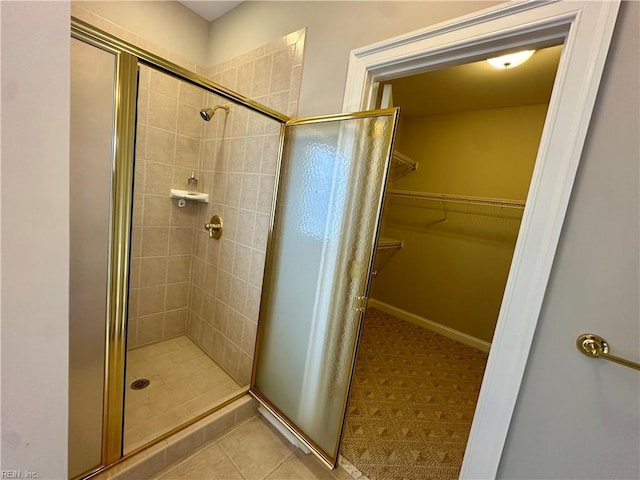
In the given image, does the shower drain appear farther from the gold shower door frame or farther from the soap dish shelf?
the soap dish shelf

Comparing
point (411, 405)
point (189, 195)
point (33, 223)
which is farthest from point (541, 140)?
point (189, 195)

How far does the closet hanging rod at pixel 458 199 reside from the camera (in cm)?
240

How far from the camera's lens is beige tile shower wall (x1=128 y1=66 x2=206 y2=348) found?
74.4 inches

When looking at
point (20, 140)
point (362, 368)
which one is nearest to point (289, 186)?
point (20, 140)

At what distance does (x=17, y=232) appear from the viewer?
1.45ft

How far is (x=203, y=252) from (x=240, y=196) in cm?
67

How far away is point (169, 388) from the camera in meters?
1.75

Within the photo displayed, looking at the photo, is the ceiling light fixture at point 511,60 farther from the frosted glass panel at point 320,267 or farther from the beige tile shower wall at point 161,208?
the beige tile shower wall at point 161,208

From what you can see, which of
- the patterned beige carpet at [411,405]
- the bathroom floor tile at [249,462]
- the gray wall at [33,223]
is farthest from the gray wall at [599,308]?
the gray wall at [33,223]

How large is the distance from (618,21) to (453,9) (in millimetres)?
485

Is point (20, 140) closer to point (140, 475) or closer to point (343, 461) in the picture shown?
point (140, 475)

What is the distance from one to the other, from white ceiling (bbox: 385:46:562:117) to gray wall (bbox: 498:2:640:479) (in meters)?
1.16

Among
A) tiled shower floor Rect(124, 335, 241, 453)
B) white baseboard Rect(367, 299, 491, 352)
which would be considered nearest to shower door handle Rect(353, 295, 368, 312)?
tiled shower floor Rect(124, 335, 241, 453)

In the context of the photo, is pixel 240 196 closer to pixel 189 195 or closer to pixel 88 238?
pixel 189 195
